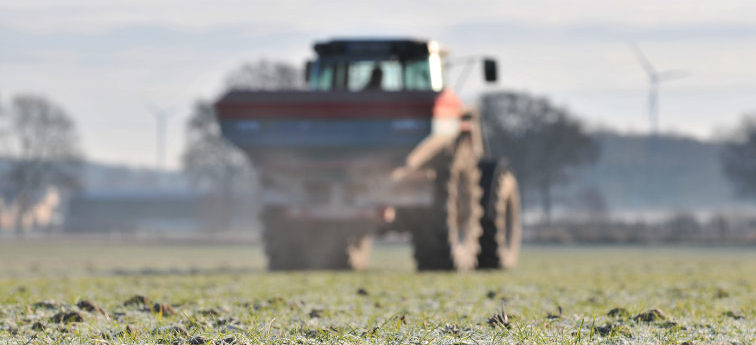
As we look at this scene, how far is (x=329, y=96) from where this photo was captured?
14.7 m

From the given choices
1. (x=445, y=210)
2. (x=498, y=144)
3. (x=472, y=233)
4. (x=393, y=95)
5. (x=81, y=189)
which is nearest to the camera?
(x=393, y=95)

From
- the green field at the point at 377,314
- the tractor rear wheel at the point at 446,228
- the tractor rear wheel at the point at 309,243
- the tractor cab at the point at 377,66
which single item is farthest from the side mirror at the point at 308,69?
the green field at the point at 377,314

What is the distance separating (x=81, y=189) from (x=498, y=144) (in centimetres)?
3175

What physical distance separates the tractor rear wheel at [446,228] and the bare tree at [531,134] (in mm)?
63773

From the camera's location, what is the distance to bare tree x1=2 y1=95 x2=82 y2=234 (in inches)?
2726

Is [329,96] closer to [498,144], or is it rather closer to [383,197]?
[383,197]

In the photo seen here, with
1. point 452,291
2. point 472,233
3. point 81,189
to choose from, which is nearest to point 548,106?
point 81,189

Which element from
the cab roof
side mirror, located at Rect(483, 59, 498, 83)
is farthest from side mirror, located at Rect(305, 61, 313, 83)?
side mirror, located at Rect(483, 59, 498, 83)

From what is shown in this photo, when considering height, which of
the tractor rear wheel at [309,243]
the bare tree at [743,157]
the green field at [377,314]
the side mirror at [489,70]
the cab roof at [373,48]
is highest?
the cab roof at [373,48]

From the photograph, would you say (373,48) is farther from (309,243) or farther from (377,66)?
(309,243)

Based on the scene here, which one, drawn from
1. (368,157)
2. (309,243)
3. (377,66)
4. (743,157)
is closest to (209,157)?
(743,157)

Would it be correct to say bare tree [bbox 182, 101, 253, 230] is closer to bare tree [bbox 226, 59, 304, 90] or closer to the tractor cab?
bare tree [bbox 226, 59, 304, 90]

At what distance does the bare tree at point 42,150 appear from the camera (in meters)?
69.2

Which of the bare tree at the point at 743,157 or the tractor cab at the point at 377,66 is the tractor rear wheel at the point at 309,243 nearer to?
the tractor cab at the point at 377,66
